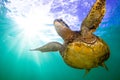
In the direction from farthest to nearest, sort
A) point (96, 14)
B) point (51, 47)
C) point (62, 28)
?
point (51, 47) → point (62, 28) → point (96, 14)

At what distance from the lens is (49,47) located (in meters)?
3.45

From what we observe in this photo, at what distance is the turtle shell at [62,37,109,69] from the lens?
10.8 feet

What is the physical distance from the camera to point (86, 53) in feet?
11.0

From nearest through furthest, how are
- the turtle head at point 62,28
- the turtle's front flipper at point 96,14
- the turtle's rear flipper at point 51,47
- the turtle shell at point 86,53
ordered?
the turtle's front flipper at point 96,14, the turtle head at point 62,28, the turtle shell at point 86,53, the turtle's rear flipper at point 51,47

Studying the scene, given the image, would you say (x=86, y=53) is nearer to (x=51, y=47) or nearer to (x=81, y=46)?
(x=81, y=46)

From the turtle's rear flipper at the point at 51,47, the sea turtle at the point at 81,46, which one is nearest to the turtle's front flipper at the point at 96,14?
the sea turtle at the point at 81,46

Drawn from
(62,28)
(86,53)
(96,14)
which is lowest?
(86,53)

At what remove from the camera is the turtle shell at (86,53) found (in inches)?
130

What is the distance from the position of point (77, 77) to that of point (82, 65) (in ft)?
188

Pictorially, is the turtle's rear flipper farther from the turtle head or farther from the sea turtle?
the turtle head

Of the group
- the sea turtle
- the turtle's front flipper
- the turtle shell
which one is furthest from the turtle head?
the turtle's front flipper

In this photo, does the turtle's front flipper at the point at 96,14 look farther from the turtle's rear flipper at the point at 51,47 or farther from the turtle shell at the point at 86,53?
the turtle's rear flipper at the point at 51,47

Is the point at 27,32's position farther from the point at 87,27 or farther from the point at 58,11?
the point at 87,27

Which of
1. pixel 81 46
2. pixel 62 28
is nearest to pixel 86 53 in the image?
pixel 81 46
